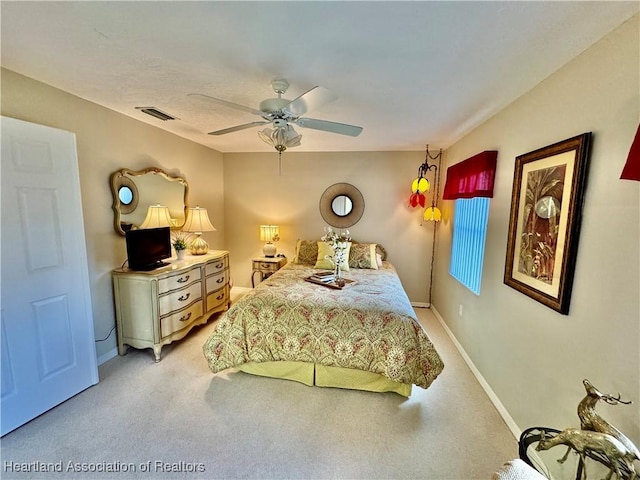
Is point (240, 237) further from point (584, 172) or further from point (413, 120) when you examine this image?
point (584, 172)

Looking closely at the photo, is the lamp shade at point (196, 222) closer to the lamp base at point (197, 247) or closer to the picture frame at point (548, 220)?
the lamp base at point (197, 247)

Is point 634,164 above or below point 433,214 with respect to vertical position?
above

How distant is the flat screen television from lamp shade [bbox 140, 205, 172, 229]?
0.08 m

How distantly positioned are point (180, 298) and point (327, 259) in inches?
73.3

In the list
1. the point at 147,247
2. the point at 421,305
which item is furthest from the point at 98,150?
the point at 421,305

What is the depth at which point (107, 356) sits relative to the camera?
2.76 metres

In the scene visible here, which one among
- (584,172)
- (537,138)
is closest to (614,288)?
(584,172)

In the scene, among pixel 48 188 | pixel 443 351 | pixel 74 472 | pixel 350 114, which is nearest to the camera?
pixel 74 472

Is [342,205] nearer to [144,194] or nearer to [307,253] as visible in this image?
[307,253]

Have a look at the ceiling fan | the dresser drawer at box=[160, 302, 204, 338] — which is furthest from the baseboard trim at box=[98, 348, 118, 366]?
the ceiling fan

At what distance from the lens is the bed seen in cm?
225

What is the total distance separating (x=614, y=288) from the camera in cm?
126

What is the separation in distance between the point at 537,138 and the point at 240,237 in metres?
4.27

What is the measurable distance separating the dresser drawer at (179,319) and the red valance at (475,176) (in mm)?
3314
